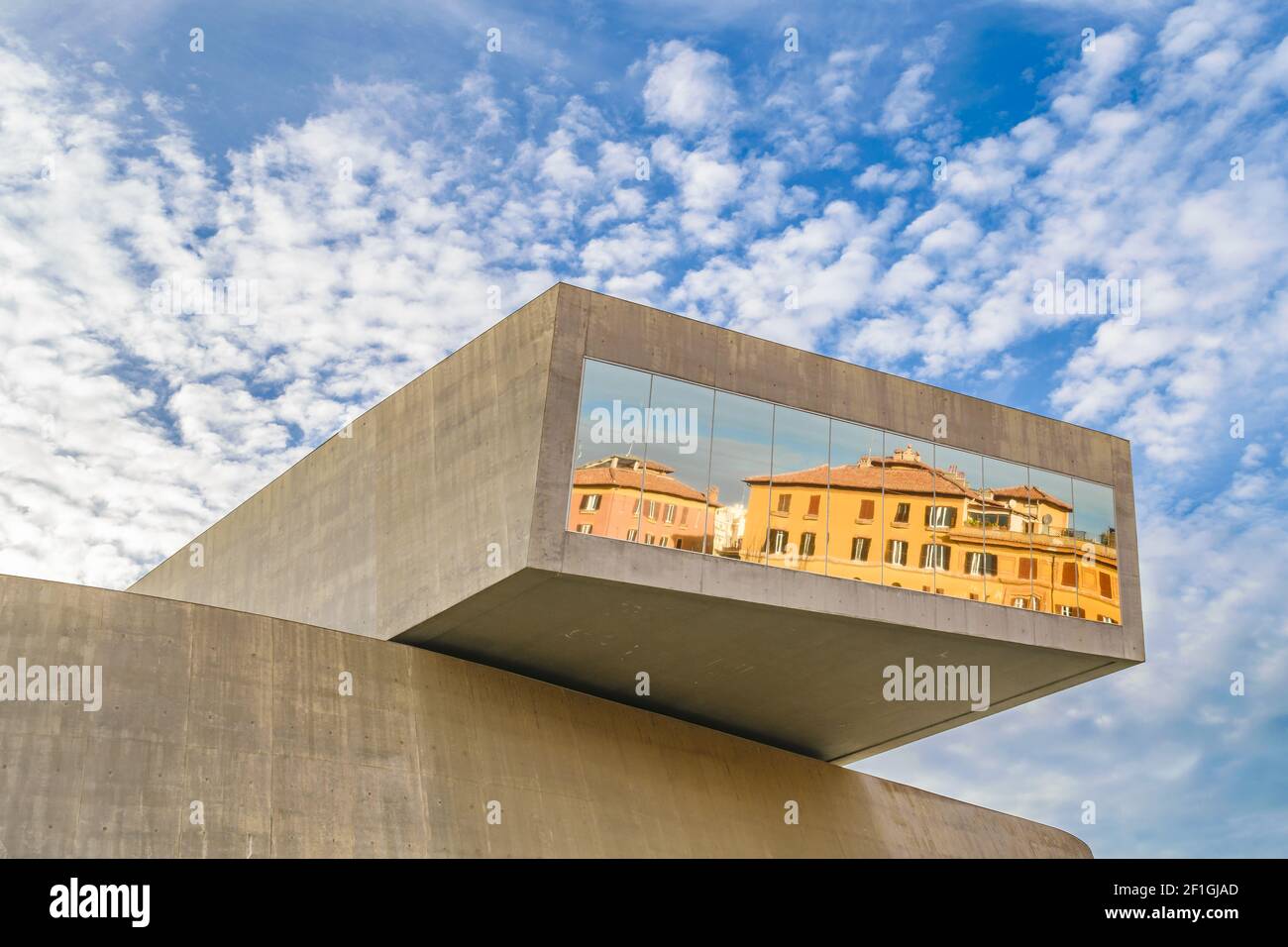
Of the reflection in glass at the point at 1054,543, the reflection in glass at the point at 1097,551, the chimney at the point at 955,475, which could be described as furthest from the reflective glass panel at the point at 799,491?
the reflection in glass at the point at 1097,551

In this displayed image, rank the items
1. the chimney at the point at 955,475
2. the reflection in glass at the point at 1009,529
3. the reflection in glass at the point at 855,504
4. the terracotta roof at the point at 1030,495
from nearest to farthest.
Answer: the reflection in glass at the point at 855,504, the reflection in glass at the point at 1009,529, the chimney at the point at 955,475, the terracotta roof at the point at 1030,495

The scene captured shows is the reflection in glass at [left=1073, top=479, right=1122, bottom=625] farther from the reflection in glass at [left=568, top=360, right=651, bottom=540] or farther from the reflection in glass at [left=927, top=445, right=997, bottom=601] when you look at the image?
the reflection in glass at [left=568, top=360, right=651, bottom=540]

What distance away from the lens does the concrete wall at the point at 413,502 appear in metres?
22.5

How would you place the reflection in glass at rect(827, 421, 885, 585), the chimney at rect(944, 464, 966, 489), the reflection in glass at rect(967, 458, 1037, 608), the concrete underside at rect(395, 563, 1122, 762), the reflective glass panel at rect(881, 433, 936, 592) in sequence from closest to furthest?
1. the concrete underside at rect(395, 563, 1122, 762)
2. the reflection in glass at rect(827, 421, 885, 585)
3. the reflective glass panel at rect(881, 433, 936, 592)
4. the reflection in glass at rect(967, 458, 1037, 608)
5. the chimney at rect(944, 464, 966, 489)

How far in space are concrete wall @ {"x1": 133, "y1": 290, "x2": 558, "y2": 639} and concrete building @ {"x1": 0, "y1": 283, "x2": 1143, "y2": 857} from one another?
0.24 feet

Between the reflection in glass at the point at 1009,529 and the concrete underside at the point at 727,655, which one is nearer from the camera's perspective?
the concrete underside at the point at 727,655

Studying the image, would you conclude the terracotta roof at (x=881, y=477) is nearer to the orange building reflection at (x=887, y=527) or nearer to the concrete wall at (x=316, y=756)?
the orange building reflection at (x=887, y=527)

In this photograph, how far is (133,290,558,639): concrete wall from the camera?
73.7 ft

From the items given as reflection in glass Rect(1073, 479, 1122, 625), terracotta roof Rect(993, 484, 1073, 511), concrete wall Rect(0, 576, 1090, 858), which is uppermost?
terracotta roof Rect(993, 484, 1073, 511)

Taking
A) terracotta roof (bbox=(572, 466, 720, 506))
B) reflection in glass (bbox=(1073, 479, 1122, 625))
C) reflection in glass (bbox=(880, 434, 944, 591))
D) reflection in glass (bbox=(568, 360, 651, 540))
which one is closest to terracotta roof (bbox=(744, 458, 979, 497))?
reflection in glass (bbox=(880, 434, 944, 591))

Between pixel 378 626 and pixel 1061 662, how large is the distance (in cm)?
1295

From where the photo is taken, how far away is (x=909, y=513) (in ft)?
82.4

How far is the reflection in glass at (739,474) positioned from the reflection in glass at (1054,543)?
607cm

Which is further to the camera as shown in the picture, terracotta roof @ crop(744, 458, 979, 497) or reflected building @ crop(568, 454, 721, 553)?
terracotta roof @ crop(744, 458, 979, 497)
